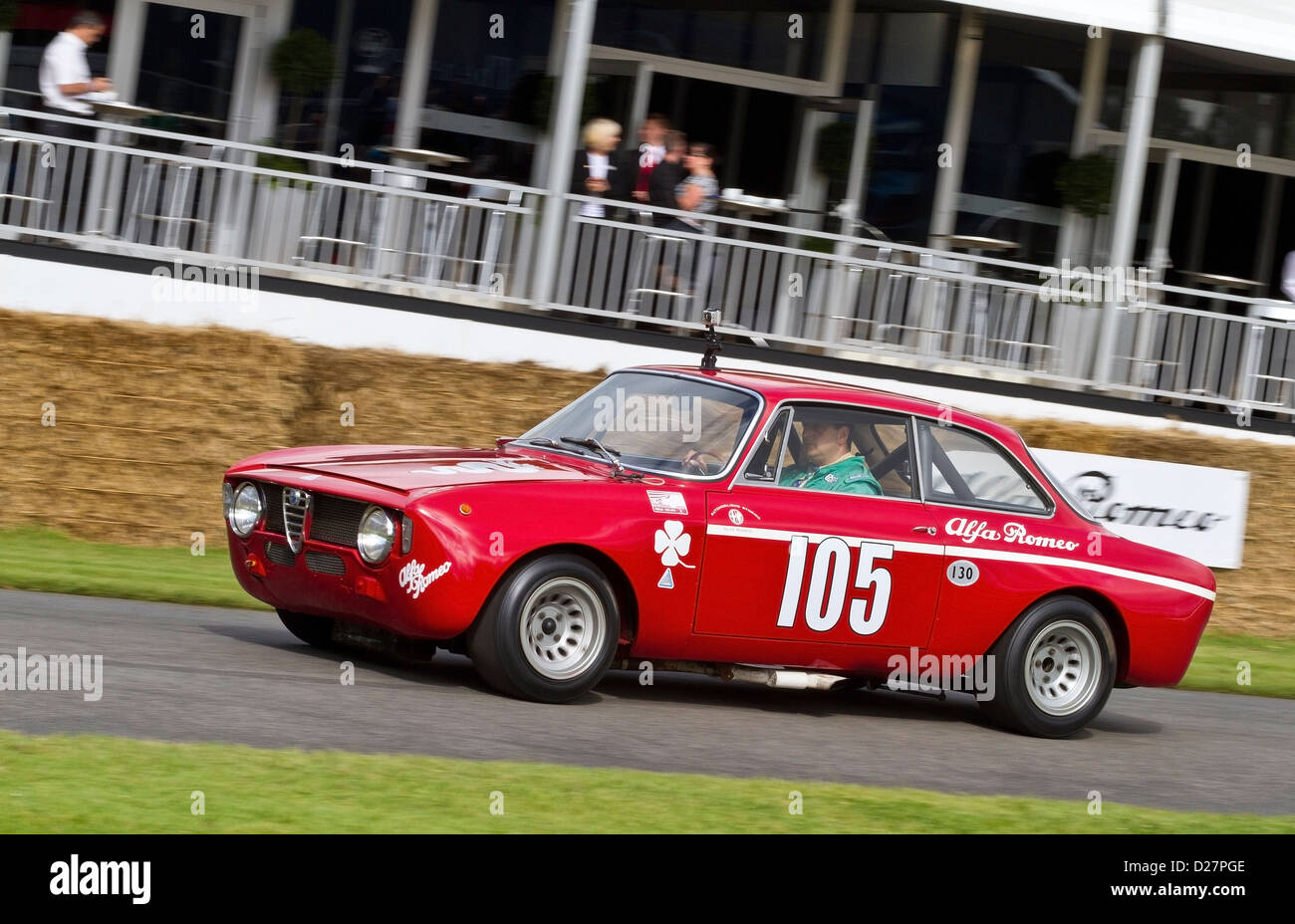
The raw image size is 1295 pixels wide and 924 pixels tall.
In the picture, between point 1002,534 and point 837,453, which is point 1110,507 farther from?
point 837,453

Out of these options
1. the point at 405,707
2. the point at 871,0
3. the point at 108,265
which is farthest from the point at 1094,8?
the point at 405,707

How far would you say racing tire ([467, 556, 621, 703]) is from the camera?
7.75 m

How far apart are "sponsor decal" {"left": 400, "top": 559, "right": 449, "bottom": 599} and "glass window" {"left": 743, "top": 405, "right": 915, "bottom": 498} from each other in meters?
1.71

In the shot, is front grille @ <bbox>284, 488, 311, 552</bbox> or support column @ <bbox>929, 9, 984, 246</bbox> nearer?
front grille @ <bbox>284, 488, 311, 552</bbox>

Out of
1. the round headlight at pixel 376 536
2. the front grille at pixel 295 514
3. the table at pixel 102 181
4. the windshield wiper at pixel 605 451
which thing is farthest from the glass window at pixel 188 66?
the round headlight at pixel 376 536

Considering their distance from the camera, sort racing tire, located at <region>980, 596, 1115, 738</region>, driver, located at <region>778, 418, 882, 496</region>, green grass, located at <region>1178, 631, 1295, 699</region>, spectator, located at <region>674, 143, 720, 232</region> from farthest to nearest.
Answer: spectator, located at <region>674, 143, 720, 232</region> < green grass, located at <region>1178, 631, 1295, 699</region> < racing tire, located at <region>980, 596, 1115, 738</region> < driver, located at <region>778, 418, 882, 496</region>

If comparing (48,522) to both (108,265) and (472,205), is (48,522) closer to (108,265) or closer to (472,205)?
(108,265)

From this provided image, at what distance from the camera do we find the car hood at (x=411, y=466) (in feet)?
26.0

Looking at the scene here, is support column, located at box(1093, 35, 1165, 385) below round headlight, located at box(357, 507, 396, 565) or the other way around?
the other way around

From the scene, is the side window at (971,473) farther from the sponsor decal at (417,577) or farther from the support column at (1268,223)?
the support column at (1268,223)

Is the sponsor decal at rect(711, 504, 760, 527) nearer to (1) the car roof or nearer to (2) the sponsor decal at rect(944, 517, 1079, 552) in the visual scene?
(1) the car roof

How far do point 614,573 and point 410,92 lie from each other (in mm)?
11349

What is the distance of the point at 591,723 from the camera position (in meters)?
7.77

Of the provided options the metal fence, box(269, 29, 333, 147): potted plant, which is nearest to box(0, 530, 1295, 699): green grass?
the metal fence
